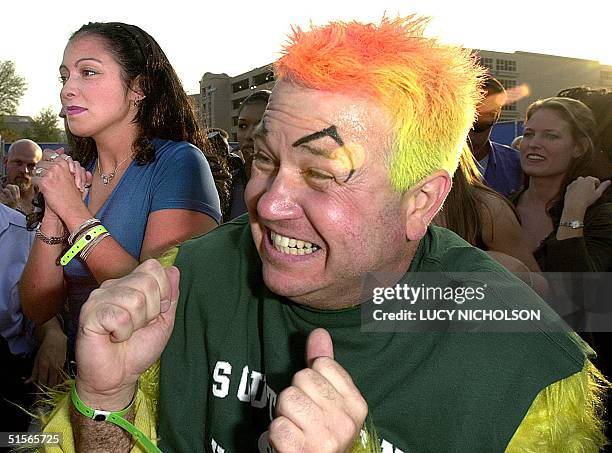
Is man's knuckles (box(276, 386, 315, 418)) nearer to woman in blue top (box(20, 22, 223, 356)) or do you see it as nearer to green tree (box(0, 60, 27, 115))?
woman in blue top (box(20, 22, 223, 356))

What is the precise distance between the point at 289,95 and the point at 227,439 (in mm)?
694

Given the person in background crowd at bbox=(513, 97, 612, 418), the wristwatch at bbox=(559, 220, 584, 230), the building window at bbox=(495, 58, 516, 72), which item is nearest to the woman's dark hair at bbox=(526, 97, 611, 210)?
the person in background crowd at bbox=(513, 97, 612, 418)

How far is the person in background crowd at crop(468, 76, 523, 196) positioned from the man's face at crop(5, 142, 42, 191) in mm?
4094

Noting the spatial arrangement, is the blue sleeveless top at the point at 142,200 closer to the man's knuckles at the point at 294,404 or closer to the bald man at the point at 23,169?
the man's knuckles at the point at 294,404

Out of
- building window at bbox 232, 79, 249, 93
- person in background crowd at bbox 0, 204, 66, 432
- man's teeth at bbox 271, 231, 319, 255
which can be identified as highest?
building window at bbox 232, 79, 249, 93

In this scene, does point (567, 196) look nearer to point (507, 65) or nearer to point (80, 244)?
point (80, 244)

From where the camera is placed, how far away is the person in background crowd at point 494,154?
355cm

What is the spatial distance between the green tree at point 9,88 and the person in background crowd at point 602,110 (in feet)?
103

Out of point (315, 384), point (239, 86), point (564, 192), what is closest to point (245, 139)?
point (564, 192)

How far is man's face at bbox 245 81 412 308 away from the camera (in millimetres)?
1169

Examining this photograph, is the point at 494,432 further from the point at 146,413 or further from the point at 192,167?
the point at 192,167

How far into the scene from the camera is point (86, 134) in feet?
6.68

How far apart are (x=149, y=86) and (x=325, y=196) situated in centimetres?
117

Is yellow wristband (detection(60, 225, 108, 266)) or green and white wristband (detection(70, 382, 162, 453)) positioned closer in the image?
green and white wristband (detection(70, 382, 162, 453))
